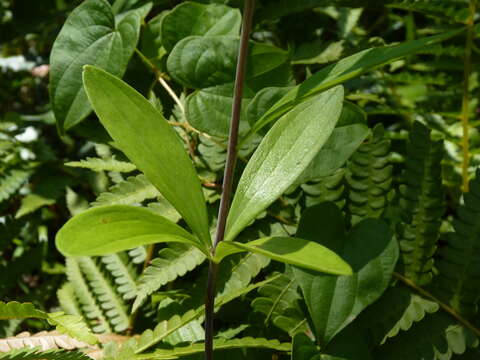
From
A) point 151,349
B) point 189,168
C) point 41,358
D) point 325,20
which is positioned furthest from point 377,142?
point 325,20

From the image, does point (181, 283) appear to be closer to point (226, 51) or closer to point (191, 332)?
point (191, 332)

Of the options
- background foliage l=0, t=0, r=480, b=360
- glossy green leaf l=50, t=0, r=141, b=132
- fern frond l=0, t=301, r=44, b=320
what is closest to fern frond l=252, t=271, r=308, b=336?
background foliage l=0, t=0, r=480, b=360

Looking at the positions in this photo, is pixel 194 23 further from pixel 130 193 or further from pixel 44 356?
pixel 44 356

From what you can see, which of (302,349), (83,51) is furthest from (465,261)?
(83,51)

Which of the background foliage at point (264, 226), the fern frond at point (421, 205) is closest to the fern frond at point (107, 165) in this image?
the background foliage at point (264, 226)

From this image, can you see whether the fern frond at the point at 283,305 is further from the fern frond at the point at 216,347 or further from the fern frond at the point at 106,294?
the fern frond at the point at 106,294

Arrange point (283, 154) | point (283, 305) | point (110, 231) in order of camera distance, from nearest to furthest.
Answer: point (110, 231) → point (283, 154) → point (283, 305)
